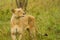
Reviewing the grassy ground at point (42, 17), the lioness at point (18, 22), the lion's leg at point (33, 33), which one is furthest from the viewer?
the grassy ground at point (42, 17)

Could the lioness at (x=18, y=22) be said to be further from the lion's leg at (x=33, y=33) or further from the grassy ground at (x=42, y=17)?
the grassy ground at (x=42, y=17)

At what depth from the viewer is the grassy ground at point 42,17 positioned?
11.3m

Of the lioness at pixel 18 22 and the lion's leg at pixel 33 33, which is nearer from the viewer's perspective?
the lioness at pixel 18 22

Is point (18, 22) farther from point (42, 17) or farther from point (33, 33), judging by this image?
point (42, 17)

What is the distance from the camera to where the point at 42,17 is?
44.9 ft

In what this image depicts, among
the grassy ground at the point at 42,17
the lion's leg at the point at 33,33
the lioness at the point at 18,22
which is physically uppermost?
the lioness at the point at 18,22

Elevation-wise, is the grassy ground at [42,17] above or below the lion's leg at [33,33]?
below

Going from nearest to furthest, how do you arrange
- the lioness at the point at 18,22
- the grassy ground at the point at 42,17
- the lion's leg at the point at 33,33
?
the lioness at the point at 18,22
the lion's leg at the point at 33,33
the grassy ground at the point at 42,17

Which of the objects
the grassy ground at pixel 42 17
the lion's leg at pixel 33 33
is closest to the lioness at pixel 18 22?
Result: the lion's leg at pixel 33 33

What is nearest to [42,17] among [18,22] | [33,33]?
[33,33]

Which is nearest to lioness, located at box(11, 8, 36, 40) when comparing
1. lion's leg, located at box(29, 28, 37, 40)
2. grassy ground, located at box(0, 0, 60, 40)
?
lion's leg, located at box(29, 28, 37, 40)

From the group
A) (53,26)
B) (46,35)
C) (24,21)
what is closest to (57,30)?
(53,26)

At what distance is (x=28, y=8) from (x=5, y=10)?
111 cm

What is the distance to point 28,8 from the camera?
587 inches
